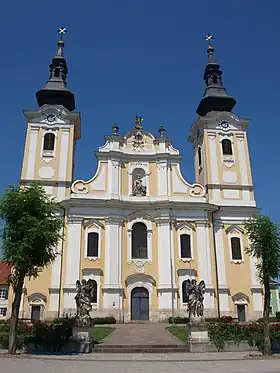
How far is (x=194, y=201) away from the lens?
35781 mm

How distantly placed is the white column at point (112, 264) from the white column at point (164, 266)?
11.0 feet

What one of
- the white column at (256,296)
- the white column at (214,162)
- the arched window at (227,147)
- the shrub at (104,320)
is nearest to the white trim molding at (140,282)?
the shrub at (104,320)

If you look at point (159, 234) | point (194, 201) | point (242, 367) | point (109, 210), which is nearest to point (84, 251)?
point (109, 210)

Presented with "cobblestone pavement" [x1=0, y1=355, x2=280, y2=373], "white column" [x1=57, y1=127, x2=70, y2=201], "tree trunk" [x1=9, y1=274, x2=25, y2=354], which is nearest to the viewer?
"cobblestone pavement" [x1=0, y1=355, x2=280, y2=373]

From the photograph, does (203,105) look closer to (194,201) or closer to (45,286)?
(194,201)

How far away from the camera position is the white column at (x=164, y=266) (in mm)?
32562

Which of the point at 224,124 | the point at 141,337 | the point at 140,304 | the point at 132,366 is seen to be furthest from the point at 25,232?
the point at 224,124

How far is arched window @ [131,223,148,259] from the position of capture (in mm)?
34406

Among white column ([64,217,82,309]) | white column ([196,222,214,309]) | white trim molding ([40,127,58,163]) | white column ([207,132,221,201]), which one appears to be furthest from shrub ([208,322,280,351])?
white trim molding ([40,127,58,163])

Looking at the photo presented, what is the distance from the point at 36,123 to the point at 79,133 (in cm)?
606

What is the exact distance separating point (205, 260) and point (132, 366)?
21167 mm

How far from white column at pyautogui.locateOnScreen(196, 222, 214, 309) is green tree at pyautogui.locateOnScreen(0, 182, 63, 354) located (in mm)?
17342

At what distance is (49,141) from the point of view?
37.1 meters

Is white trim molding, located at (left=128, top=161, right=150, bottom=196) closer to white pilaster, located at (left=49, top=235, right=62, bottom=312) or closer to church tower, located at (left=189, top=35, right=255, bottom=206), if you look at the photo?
church tower, located at (left=189, top=35, right=255, bottom=206)
